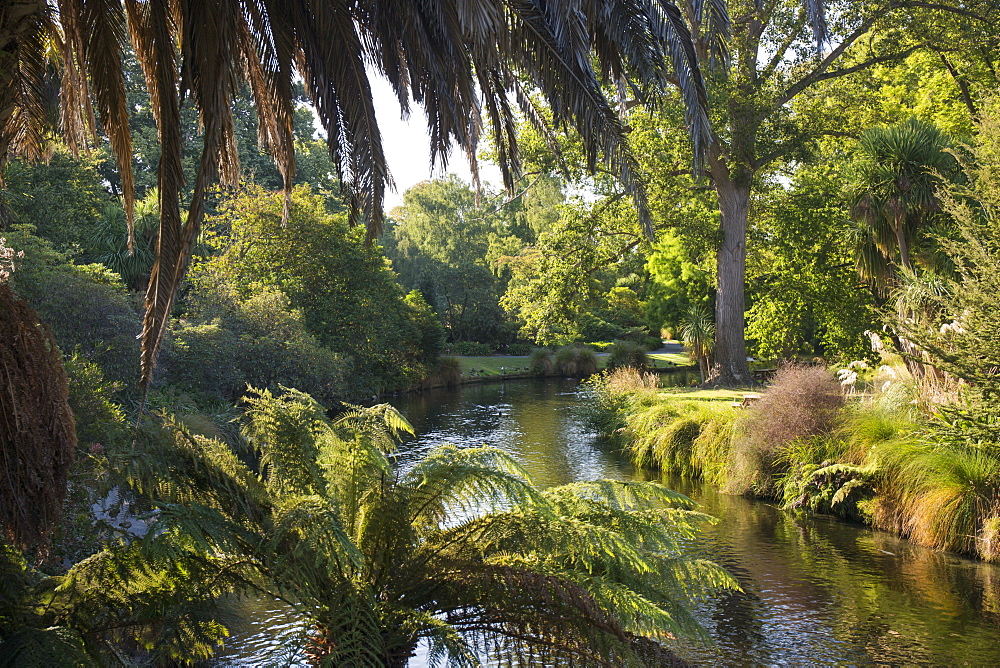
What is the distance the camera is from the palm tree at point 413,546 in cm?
502

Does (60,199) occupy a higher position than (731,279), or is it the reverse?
A: (60,199)

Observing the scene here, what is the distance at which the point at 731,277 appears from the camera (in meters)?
22.1

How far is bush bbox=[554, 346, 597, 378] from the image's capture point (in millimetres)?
38156

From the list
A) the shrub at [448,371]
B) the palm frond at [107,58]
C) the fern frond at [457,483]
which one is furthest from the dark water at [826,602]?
the shrub at [448,371]

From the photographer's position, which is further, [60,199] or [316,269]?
[316,269]

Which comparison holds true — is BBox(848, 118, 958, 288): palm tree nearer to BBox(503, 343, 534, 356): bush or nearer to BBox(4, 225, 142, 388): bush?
BBox(4, 225, 142, 388): bush

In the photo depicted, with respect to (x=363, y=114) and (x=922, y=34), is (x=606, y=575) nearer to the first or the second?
(x=363, y=114)

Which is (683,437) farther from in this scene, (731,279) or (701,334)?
(701,334)

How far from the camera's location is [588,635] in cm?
502

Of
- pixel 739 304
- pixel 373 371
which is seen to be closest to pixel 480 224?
pixel 373 371

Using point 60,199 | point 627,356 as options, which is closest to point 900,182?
point 627,356

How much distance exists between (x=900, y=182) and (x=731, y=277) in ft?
25.5

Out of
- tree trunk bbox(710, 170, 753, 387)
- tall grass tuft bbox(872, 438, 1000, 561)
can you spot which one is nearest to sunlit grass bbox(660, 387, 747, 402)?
tree trunk bbox(710, 170, 753, 387)

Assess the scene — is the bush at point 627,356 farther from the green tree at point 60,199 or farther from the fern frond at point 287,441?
the fern frond at point 287,441
